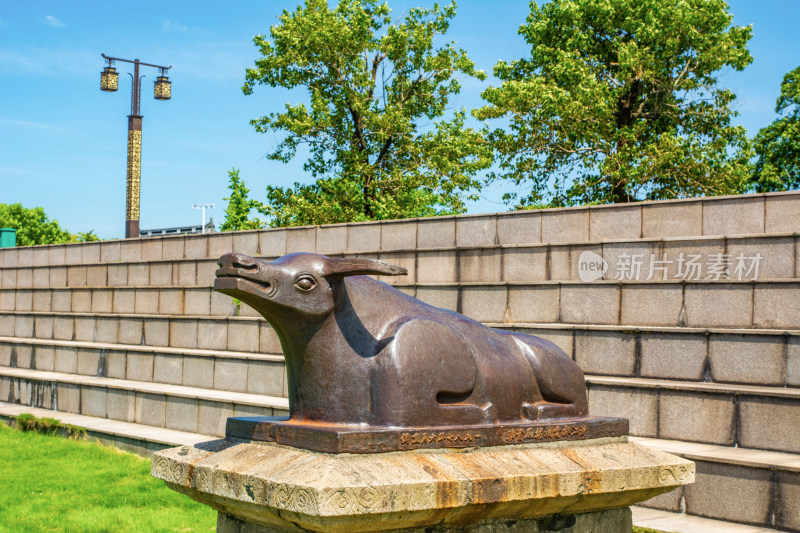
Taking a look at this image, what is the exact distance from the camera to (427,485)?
12.3ft

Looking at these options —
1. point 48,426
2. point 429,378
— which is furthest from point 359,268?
point 48,426

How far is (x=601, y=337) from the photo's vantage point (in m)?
8.83

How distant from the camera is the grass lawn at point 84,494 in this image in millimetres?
7301

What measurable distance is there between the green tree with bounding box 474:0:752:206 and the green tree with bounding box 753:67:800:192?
A: 13.1 feet

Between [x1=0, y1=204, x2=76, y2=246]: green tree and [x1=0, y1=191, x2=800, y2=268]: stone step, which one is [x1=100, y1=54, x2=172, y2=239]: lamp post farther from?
[x1=0, y1=204, x2=76, y2=246]: green tree

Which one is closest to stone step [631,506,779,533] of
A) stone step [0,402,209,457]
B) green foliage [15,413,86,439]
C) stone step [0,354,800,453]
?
stone step [0,354,800,453]

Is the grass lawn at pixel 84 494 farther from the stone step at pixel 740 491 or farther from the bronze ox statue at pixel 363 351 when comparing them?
the stone step at pixel 740 491

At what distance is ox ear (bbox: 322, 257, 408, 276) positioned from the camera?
13.4ft

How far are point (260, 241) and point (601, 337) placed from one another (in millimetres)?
6444

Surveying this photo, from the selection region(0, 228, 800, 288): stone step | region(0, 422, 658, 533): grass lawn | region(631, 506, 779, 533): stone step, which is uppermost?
region(0, 228, 800, 288): stone step

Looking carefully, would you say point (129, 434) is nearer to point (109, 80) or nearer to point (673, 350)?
point (673, 350)

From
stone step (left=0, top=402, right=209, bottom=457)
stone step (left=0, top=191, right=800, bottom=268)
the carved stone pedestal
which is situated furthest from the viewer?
stone step (left=0, top=402, right=209, bottom=457)

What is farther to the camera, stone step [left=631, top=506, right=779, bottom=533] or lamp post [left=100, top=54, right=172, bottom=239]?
lamp post [left=100, top=54, right=172, bottom=239]

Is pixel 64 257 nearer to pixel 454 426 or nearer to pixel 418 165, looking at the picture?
pixel 418 165
